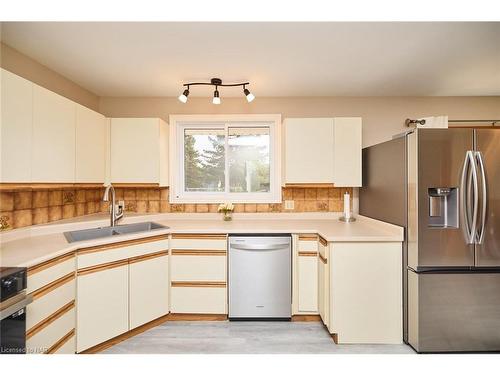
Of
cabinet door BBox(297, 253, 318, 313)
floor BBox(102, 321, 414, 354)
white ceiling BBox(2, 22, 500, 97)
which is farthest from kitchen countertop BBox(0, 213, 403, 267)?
white ceiling BBox(2, 22, 500, 97)

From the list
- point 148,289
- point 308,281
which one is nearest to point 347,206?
point 308,281

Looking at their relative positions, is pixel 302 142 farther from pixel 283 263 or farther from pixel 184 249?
pixel 184 249

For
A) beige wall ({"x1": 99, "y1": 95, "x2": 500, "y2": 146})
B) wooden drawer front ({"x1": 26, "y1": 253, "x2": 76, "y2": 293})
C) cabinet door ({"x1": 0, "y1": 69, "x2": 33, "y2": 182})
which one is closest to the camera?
wooden drawer front ({"x1": 26, "y1": 253, "x2": 76, "y2": 293})

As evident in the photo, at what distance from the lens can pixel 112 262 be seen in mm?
2031

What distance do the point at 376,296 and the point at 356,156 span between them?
4.49 ft

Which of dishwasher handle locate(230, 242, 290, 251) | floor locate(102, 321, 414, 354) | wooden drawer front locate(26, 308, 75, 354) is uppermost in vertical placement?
dishwasher handle locate(230, 242, 290, 251)

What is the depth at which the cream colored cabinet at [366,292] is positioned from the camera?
6.79 ft

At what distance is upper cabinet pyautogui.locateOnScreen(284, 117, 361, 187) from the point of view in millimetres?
2729

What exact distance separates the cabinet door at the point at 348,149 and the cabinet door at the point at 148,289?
1.98 m

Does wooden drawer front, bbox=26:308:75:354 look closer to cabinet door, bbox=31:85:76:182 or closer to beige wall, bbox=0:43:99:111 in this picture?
cabinet door, bbox=31:85:76:182

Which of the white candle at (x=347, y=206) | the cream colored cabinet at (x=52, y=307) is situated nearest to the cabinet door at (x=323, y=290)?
the white candle at (x=347, y=206)

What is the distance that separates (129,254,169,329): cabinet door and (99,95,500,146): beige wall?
179 cm

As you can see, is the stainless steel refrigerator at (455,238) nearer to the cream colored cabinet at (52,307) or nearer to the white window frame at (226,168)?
the white window frame at (226,168)

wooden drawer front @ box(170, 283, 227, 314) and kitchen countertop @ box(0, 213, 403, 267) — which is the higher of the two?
kitchen countertop @ box(0, 213, 403, 267)
